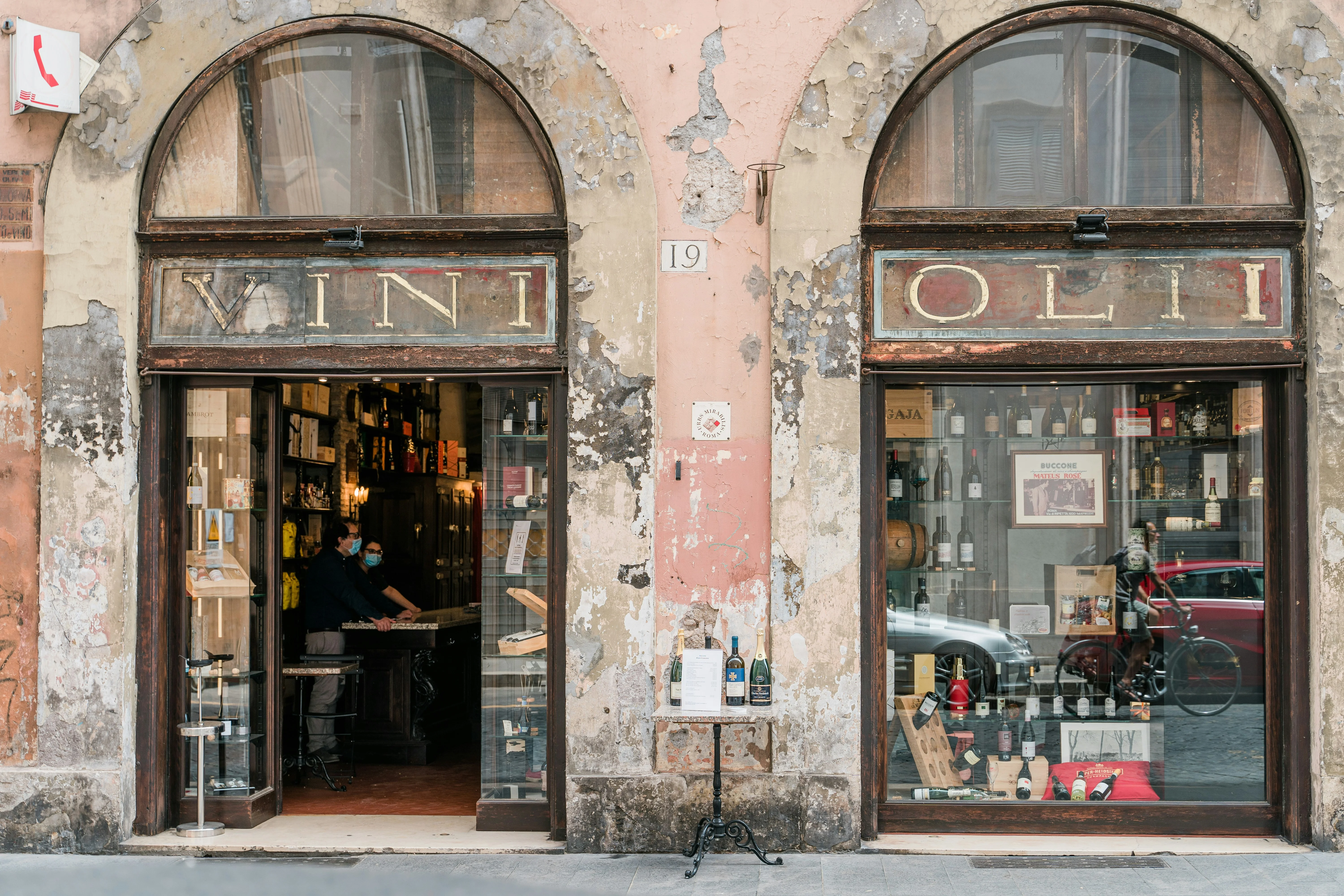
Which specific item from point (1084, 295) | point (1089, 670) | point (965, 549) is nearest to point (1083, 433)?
point (1084, 295)

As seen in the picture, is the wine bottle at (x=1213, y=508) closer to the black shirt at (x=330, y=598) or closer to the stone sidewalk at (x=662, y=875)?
the stone sidewalk at (x=662, y=875)

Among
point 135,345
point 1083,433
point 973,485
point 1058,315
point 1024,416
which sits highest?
point 1058,315

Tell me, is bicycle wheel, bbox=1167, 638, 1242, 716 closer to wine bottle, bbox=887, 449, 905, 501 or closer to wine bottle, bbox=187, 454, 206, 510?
wine bottle, bbox=887, 449, 905, 501

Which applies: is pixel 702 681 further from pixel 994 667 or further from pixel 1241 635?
pixel 1241 635

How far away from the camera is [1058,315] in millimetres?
6820

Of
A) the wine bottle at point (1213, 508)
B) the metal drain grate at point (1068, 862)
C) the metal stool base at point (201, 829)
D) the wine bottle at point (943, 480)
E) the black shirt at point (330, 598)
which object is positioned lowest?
the metal drain grate at point (1068, 862)

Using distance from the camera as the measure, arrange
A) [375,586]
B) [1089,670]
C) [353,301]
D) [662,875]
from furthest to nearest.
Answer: [375,586] → [1089,670] → [353,301] → [662,875]

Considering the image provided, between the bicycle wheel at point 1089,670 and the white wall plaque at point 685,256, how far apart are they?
329cm

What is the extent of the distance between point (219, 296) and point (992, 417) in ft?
15.6

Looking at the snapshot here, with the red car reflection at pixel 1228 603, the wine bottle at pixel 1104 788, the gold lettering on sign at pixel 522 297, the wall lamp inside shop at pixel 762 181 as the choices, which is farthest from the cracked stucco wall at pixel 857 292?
the gold lettering on sign at pixel 522 297

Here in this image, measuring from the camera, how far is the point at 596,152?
679 centimetres

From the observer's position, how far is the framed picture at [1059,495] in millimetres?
7215

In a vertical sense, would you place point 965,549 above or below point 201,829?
above

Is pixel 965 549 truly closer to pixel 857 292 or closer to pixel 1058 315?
pixel 1058 315
